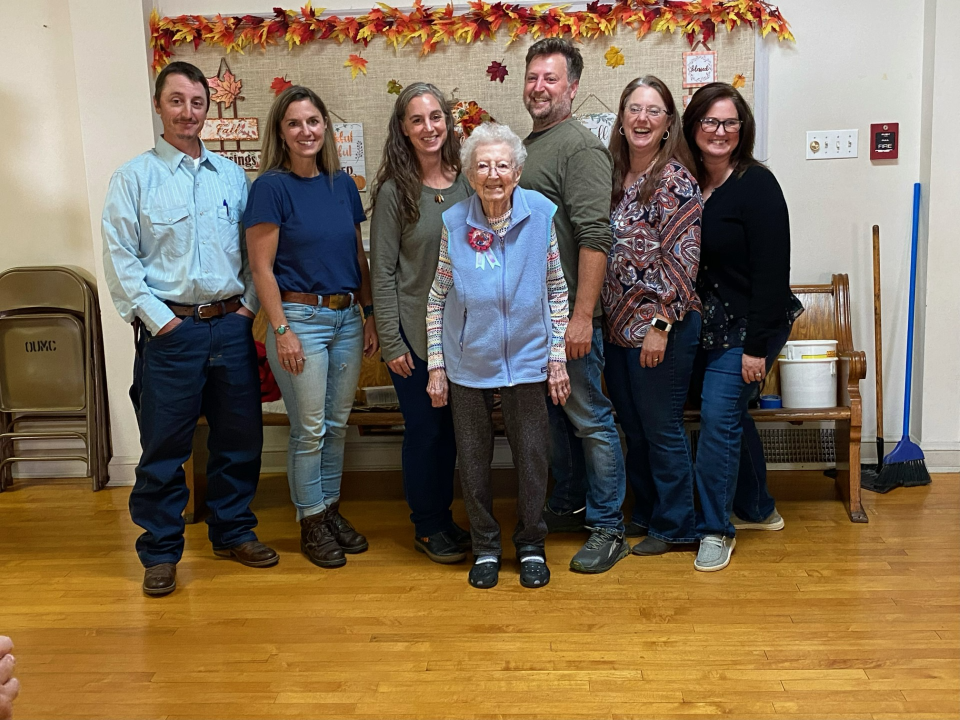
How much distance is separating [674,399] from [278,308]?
4.51 feet

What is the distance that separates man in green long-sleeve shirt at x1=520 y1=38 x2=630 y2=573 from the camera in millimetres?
2752

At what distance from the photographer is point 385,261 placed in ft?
9.16

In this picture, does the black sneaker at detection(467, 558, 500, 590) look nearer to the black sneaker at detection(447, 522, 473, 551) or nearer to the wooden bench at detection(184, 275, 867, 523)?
the black sneaker at detection(447, 522, 473, 551)

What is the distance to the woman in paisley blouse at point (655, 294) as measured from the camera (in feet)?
9.04

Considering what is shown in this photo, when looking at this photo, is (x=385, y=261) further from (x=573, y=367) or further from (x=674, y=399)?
(x=674, y=399)

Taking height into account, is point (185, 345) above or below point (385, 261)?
below

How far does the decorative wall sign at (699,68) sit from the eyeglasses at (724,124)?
1.07 meters

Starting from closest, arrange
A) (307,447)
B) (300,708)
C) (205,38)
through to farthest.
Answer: (300,708) → (307,447) → (205,38)

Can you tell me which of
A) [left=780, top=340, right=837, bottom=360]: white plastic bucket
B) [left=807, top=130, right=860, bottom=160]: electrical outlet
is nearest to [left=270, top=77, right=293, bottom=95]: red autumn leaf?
[left=807, top=130, right=860, bottom=160]: electrical outlet

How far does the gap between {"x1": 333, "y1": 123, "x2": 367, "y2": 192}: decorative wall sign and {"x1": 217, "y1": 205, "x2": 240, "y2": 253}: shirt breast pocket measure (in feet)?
3.50

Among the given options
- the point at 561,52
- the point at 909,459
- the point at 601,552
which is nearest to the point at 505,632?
the point at 601,552

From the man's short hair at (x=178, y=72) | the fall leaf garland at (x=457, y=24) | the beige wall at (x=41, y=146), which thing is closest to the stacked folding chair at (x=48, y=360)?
the beige wall at (x=41, y=146)

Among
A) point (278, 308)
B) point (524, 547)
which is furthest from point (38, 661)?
point (524, 547)

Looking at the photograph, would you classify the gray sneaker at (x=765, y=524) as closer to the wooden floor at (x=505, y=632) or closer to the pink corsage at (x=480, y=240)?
the wooden floor at (x=505, y=632)
